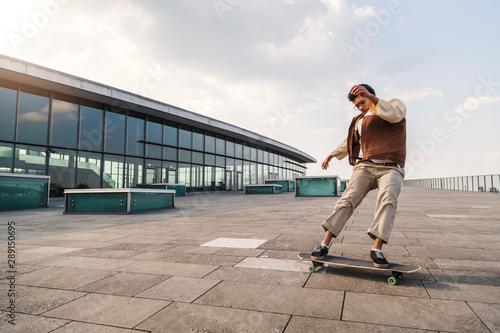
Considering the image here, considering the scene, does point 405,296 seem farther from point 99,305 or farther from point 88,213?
point 88,213

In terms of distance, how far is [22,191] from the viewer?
11.8 m

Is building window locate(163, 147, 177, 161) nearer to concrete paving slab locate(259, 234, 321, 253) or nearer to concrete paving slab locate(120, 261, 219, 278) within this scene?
concrete paving slab locate(259, 234, 321, 253)

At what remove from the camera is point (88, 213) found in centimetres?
1011

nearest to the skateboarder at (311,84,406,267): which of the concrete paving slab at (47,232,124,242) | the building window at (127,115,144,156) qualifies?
the concrete paving slab at (47,232,124,242)

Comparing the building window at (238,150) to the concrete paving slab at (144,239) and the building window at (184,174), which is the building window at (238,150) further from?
the concrete paving slab at (144,239)

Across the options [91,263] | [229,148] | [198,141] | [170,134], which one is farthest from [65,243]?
[229,148]

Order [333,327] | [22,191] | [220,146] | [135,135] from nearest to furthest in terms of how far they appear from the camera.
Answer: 1. [333,327]
2. [22,191]
3. [135,135]
4. [220,146]

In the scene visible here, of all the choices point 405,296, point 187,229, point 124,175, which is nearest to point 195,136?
point 124,175

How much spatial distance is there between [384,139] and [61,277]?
3477mm

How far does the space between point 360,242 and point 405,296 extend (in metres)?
2.21

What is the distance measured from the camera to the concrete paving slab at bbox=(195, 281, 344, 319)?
202 centimetres

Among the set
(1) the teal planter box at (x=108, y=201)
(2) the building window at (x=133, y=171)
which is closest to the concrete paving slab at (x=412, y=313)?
(1) the teal planter box at (x=108, y=201)

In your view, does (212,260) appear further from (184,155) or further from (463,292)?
(184,155)

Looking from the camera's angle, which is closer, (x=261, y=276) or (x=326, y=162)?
(x=261, y=276)
